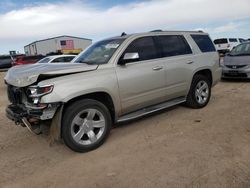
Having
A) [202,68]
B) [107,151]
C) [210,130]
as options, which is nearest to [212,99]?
[202,68]

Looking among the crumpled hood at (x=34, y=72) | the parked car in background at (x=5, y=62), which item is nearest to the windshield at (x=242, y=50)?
the crumpled hood at (x=34, y=72)

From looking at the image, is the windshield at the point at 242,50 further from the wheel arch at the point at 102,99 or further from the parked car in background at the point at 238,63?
the wheel arch at the point at 102,99

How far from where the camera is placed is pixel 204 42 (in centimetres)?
692

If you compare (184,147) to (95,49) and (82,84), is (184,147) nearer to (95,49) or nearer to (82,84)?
(82,84)

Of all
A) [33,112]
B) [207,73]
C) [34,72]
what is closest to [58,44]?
[207,73]

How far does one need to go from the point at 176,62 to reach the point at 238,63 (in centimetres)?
540

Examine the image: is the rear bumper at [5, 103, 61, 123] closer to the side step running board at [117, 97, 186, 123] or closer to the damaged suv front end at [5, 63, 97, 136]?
the damaged suv front end at [5, 63, 97, 136]

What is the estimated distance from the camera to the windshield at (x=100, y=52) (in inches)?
204

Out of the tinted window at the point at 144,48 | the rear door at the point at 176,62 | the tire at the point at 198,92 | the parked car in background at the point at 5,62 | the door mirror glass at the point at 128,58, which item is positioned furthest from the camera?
the parked car in background at the point at 5,62

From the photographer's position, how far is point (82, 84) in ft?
14.6

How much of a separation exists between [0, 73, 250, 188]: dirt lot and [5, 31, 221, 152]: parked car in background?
0.38m

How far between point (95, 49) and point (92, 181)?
2.91 meters

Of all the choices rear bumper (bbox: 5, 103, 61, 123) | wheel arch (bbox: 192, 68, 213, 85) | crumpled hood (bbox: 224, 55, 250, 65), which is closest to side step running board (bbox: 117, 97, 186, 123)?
wheel arch (bbox: 192, 68, 213, 85)

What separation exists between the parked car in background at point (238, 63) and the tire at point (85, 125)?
707 cm
